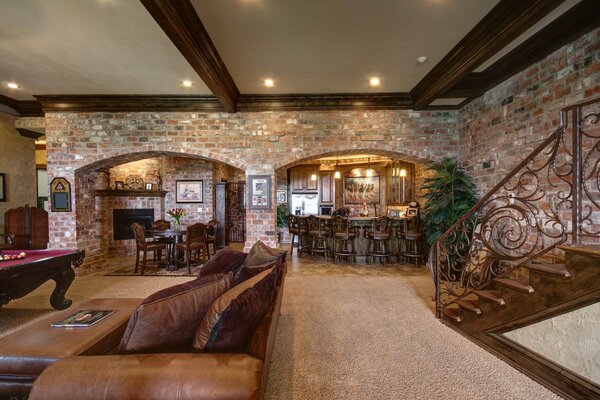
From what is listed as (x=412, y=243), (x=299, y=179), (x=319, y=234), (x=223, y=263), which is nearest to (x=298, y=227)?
(x=319, y=234)

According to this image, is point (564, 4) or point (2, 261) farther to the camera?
point (2, 261)

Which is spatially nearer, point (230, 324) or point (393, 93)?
point (230, 324)

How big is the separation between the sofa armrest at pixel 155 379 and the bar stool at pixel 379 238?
4753 millimetres

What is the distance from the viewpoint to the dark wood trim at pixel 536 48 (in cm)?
264

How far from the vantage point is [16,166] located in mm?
5578

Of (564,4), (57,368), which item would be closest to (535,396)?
(57,368)

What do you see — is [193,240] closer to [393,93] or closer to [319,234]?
[319,234]

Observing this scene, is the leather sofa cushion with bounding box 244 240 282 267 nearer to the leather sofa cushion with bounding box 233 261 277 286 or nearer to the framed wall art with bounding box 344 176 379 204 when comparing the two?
the leather sofa cushion with bounding box 233 261 277 286

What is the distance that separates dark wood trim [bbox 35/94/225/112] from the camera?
4867mm

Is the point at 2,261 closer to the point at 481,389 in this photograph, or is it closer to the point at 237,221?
the point at 481,389

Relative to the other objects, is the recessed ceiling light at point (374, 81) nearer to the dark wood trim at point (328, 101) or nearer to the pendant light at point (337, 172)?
the dark wood trim at point (328, 101)

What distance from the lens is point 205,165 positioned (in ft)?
26.3

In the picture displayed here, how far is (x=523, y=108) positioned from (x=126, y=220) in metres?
8.67

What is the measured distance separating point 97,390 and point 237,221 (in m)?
8.43
